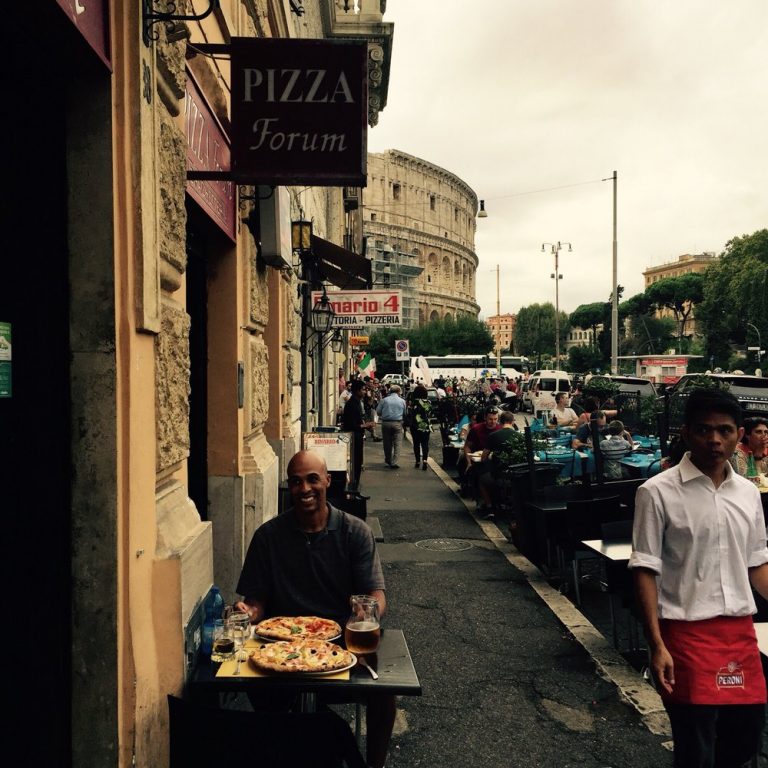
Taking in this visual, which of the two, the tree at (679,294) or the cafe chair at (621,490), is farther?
the tree at (679,294)

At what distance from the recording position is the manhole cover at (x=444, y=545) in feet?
28.7

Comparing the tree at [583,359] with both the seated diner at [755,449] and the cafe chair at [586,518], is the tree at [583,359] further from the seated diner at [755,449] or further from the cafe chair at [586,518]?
the cafe chair at [586,518]

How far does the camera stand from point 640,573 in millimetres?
2934

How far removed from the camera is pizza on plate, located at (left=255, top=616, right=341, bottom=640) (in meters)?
3.20

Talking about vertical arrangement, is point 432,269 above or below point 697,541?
above

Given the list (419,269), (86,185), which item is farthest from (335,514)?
(419,269)

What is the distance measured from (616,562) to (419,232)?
101121 millimetres

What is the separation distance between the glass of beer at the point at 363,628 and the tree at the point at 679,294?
97302 millimetres

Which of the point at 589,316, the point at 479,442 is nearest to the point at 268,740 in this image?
the point at 479,442

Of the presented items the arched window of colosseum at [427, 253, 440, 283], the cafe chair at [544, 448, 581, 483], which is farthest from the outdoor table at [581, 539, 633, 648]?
the arched window of colosseum at [427, 253, 440, 283]

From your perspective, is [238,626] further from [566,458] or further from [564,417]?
[564,417]

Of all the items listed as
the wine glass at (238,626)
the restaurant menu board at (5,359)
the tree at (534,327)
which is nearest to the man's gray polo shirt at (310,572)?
the wine glass at (238,626)

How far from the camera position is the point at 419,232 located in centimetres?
10375

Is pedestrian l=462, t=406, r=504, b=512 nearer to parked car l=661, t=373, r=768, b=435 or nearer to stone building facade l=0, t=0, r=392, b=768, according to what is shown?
stone building facade l=0, t=0, r=392, b=768
